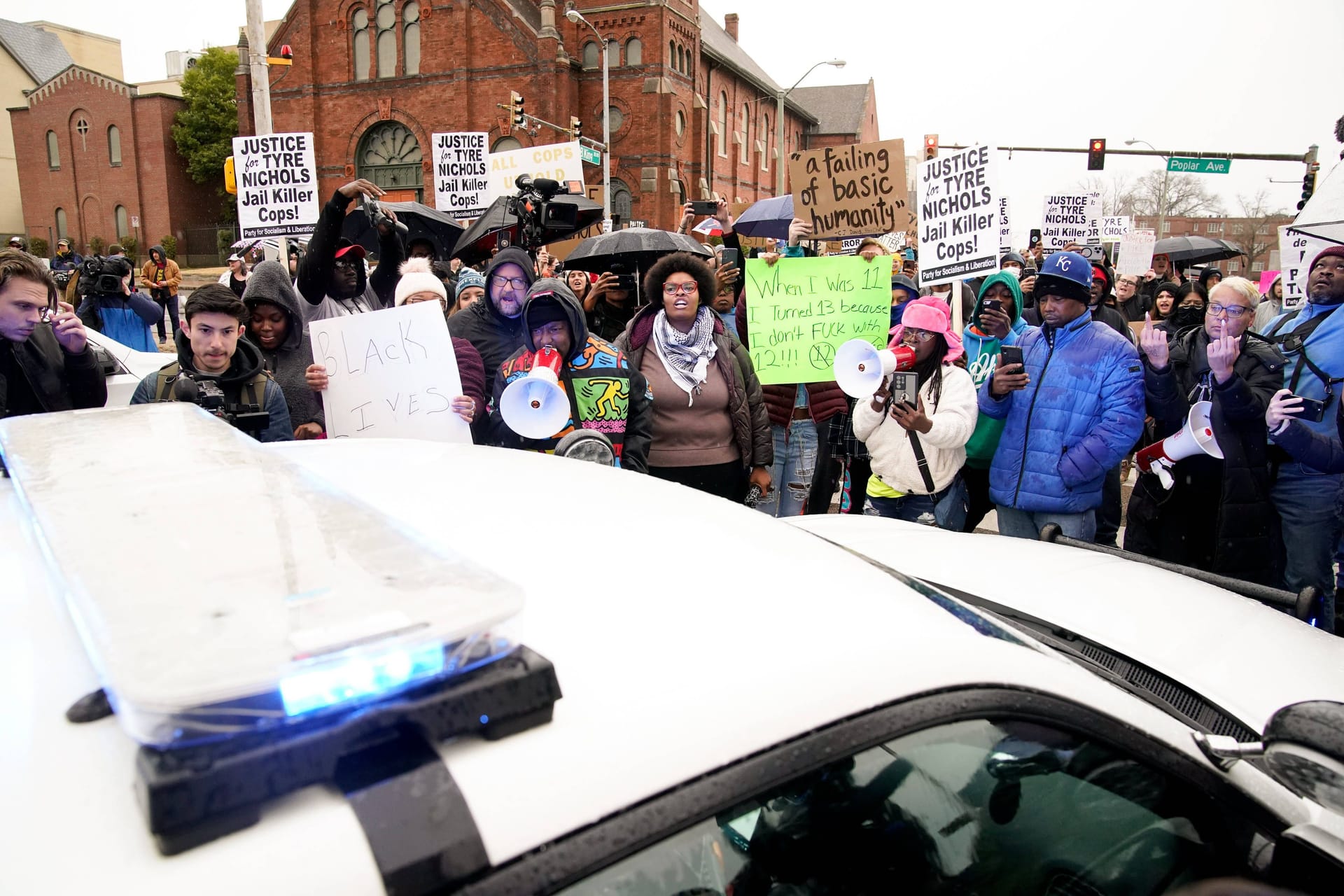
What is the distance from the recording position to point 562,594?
1.24 m

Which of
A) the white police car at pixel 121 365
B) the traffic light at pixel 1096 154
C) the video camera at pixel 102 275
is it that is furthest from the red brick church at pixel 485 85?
the white police car at pixel 121 365

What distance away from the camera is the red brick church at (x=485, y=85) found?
38.3 metres

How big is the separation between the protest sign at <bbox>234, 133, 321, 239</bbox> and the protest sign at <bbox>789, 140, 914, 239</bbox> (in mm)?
4574

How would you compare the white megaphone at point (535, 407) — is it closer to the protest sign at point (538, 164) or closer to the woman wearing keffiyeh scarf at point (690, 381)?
the woman wearing keffiyeh scarf at point (690, 381)

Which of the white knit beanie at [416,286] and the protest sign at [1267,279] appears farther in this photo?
the protest sign at [1267,279]

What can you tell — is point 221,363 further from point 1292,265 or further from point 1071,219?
point 1071,219

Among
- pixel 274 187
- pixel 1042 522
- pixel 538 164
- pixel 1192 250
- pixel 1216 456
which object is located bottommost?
pixel 1042 522

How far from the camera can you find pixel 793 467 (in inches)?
214

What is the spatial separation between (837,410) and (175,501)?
14.4ft

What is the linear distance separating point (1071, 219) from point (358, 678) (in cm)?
1381

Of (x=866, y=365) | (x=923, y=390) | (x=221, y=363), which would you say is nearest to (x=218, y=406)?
(x=221, y=363)

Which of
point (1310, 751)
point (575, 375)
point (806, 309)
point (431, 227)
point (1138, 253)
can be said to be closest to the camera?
point (1310, 751)

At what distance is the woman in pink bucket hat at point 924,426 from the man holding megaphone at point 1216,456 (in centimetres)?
98

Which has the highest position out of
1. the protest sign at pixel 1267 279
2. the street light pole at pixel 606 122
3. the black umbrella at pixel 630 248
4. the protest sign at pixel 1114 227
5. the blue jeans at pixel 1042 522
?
the street light pole at pixel 606 122
